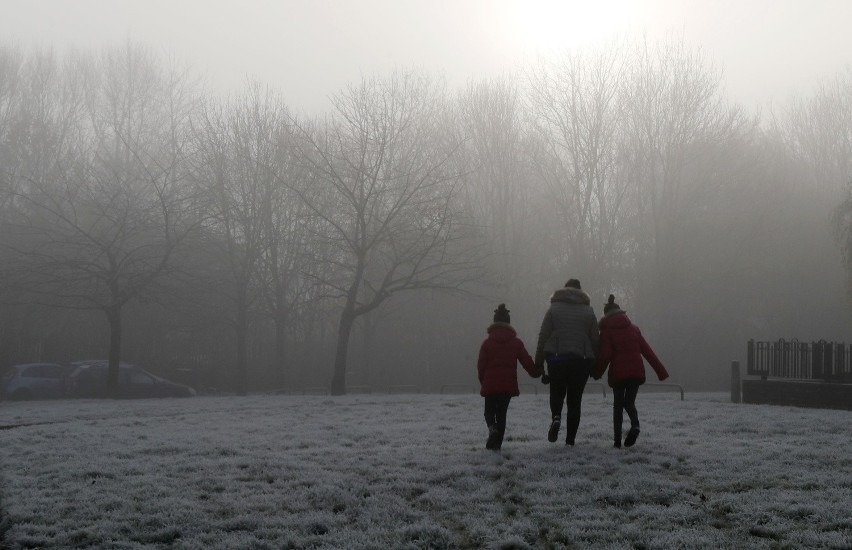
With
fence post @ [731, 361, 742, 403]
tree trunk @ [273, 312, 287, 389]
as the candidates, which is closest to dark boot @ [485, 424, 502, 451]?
fence post @ [731, 361, 742, 403]

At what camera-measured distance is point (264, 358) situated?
155 ft

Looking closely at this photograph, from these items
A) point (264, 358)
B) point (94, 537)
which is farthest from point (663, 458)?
A: point (264, 358)

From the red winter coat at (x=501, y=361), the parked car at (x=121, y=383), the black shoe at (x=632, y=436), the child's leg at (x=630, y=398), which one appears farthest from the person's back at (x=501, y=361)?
the parked car at (x=121, y=383)

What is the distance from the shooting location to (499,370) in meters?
12.8

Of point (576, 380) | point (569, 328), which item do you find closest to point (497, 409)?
point (576, 380)

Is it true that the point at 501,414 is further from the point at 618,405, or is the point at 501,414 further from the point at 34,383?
the point at 34,383

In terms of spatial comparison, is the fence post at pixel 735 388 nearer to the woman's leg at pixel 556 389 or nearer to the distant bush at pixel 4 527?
the woman's leg at pixel 556 389

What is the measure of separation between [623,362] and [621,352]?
0.14m

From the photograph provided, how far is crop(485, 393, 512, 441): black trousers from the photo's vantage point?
12816 mm

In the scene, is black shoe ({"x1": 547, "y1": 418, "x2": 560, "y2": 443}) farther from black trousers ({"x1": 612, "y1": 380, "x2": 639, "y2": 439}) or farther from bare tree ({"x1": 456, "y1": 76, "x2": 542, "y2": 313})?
bare tree ({"x1": 456, "y1": 76, "x2": 542, "y2": 313})

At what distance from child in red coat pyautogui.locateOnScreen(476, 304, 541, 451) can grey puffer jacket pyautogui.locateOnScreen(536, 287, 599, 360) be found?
372 millimetres

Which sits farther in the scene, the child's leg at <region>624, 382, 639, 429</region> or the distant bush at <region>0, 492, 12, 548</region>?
the child's leg at <region>624, 382, 639, 429</region>

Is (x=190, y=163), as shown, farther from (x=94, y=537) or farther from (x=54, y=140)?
(x=94, y=537)

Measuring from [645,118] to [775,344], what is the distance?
1079 inches
